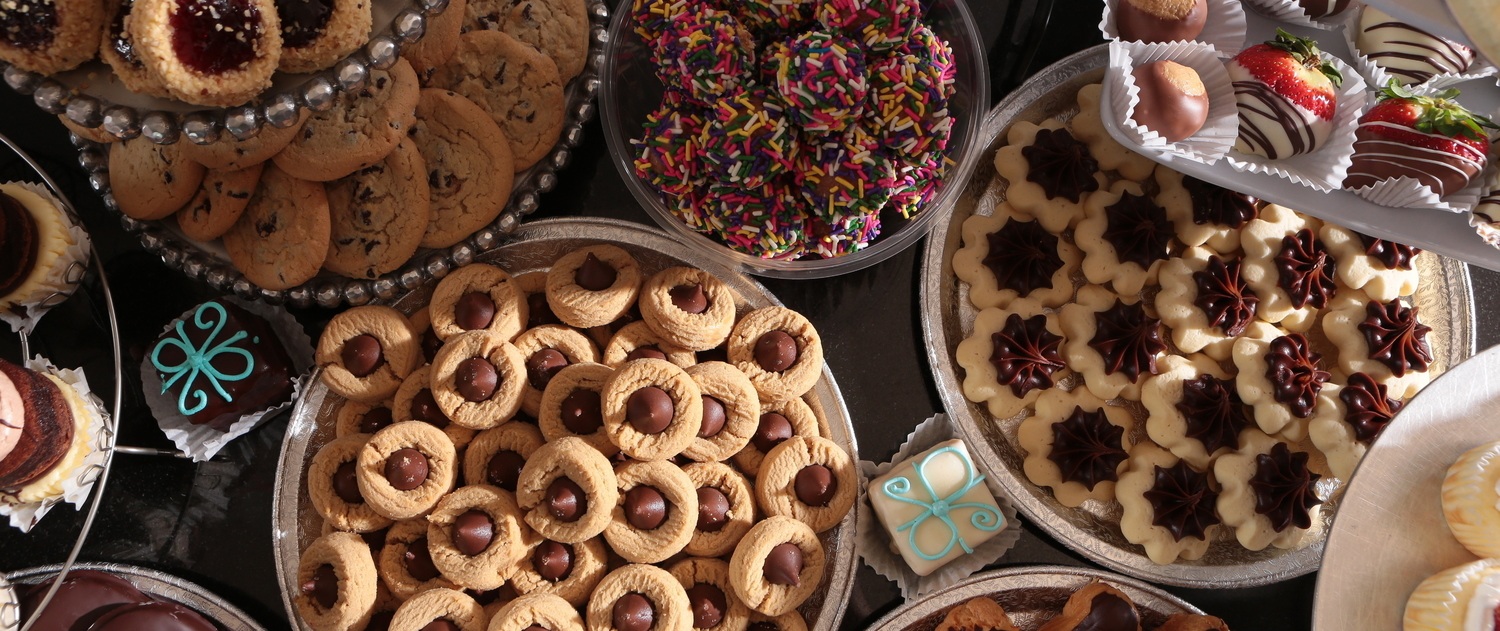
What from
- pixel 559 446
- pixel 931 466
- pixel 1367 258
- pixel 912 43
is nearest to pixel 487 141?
pixel 559 446

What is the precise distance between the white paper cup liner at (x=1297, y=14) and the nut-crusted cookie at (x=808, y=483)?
134 cm

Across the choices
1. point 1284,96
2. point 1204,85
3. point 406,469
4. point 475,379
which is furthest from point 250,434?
point 1284,96

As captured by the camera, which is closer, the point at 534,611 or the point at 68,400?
the point at 68,400

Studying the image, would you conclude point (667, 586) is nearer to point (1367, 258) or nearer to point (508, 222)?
point (508, 222)

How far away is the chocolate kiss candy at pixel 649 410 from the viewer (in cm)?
184

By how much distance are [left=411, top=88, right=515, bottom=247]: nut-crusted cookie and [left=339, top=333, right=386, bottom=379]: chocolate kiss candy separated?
0.80ft

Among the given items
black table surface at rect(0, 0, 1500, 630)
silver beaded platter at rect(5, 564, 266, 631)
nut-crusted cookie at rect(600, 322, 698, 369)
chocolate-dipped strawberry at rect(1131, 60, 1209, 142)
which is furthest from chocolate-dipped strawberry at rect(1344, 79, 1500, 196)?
silver beaded platter at rect(5, 564, 266, 631)

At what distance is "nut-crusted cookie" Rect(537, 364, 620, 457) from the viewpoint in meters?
1.95

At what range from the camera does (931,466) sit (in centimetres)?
205

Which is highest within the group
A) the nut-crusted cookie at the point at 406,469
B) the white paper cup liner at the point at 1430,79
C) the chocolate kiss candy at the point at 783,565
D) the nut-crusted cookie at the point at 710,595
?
the white paper cup liner at the point at 1430,79

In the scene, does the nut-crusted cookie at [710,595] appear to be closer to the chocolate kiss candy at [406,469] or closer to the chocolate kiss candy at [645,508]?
the chocolate kiss candy at [645,508]

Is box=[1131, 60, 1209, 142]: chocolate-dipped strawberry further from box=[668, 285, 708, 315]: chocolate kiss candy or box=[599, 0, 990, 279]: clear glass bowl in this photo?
box=[668, 285, 708, 315]: chocolate kiss candy

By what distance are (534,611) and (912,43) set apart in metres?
1.29

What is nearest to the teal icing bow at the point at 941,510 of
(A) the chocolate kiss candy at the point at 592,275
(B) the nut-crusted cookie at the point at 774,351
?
(B) the nut-crusted cookie at the point at 774,351
